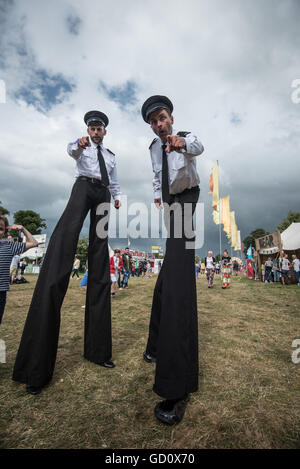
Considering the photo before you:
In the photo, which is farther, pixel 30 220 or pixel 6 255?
pixel 30 220

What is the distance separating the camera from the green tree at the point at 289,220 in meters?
53.2

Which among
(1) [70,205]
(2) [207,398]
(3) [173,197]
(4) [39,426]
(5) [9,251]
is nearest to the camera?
(4) [39,426]

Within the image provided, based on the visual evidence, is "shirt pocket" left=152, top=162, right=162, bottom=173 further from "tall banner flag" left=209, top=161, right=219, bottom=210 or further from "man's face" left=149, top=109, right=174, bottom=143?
"tall banner flag" left=209, top=161, right=219, bottom=210

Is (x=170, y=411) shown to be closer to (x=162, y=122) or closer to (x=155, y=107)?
(x=162, y=122)

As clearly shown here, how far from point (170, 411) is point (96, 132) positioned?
2.93 metres

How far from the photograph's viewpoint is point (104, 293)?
2.65m

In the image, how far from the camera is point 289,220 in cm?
5450

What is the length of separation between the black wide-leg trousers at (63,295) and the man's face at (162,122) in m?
0.99

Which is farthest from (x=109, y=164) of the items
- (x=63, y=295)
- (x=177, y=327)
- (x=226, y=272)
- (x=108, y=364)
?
(x=226, y=272)

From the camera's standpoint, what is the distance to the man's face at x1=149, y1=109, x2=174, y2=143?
2141 mm

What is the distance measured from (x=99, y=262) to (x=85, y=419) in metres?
1.46

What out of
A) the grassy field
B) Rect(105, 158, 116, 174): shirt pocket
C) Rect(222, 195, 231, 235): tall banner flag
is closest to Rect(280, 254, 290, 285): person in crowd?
Rect(222, 195, 231, 235): tall banner flag
